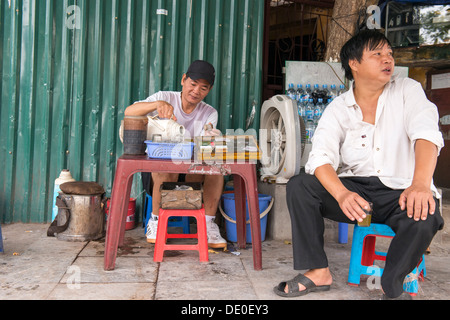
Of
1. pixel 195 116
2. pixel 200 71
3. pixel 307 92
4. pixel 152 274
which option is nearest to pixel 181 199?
pixel 152 274

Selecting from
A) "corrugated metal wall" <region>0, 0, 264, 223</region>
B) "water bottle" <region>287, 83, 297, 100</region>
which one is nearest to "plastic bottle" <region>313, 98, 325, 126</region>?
"water bottle" <region>287, 83, 297, 100</region>

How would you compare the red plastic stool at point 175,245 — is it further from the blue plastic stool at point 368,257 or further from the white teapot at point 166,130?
the blue plastic stool at point 368,257

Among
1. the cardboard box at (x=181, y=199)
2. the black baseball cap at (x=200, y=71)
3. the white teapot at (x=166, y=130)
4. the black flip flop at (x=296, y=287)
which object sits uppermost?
the black baseball cap at (x=200, y=71)

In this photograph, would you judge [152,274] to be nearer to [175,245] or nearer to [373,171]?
[175,245]

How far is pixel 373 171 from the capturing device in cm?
250

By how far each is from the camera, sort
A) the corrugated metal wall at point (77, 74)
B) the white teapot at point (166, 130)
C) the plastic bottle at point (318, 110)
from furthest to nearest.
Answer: the plastic bottle at point (318, 110) < the corrugated metal wall at point (77, 74) < the white teapot at point (166, 130)

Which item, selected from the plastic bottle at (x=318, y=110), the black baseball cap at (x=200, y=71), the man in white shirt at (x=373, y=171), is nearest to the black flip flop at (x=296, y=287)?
the man in white shirt at (x=373, y=171)

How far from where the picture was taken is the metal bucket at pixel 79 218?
3447 mm

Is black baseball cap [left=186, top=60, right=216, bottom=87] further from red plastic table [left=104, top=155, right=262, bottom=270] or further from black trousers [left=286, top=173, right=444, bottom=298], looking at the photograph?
black trousers [left=286, top=173, right=444, bottom=298]

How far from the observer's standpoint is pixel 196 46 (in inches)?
→ 165

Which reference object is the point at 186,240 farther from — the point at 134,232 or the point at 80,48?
the point at 80,48

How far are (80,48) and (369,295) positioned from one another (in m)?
3.21

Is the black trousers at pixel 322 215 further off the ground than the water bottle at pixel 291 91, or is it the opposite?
the water bottle at pixel 291 91

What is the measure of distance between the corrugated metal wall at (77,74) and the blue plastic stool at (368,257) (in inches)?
91.1
